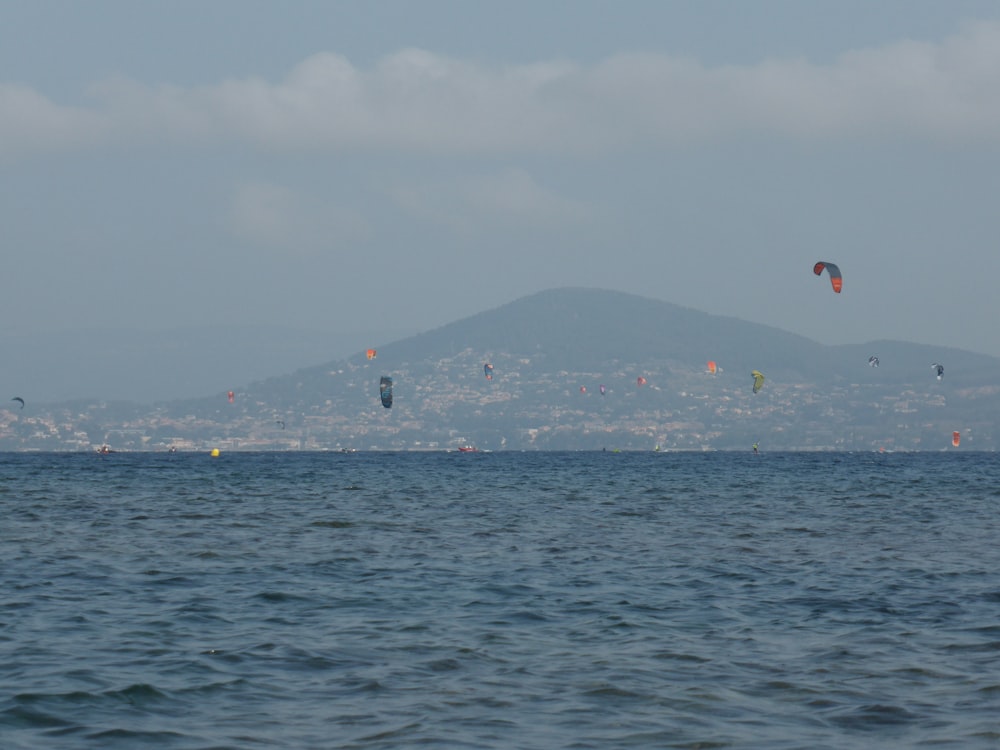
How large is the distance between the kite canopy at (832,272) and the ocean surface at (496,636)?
126 feet

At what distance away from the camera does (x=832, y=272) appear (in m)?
76.6

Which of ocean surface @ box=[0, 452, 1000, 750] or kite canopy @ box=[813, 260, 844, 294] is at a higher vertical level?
kite canopy @ box=[813, 260, 844, 294]

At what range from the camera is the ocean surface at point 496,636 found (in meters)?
13.7

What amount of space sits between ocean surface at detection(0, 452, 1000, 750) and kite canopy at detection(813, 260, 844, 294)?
1515 inches

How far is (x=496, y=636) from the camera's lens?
18.8 meters

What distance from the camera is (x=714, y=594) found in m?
23.3

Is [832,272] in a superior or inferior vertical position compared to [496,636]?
superior

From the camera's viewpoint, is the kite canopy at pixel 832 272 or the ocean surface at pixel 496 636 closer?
the ocean surface at pixel 496 636

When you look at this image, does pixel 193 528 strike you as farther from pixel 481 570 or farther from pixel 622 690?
pixel 622 690

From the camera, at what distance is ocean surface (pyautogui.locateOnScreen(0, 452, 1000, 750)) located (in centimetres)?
1369

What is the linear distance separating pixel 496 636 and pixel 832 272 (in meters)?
61.9

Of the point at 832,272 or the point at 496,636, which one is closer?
the point at 496,636

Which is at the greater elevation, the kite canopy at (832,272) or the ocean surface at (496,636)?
the kite canopy at (832,272)

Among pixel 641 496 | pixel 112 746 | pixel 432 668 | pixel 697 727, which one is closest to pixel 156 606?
pixel 432 668
